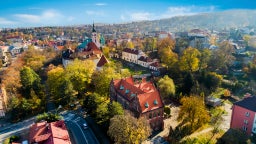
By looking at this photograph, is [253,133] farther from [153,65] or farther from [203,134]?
[153,65]

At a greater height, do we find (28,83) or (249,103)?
(249,103)

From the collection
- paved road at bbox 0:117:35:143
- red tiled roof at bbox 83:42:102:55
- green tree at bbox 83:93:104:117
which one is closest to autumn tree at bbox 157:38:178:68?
red tiled roof at bbox 83:42:102:55

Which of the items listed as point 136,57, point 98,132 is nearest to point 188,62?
point 136,57

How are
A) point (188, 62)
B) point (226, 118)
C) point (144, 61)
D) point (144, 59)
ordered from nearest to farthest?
1. point (226, 118)
2. point (188, 62)
3. point (144, 61)
4. point (144, 59)

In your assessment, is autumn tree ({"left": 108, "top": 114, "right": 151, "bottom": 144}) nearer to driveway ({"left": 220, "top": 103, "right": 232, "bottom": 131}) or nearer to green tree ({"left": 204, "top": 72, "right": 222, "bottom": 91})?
driveway ({"left": 220, "top": 103, "right": 232, "bottom": 131})

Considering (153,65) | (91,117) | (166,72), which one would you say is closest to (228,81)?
(166,72)

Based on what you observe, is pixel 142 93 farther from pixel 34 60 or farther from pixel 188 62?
pixel 34 60

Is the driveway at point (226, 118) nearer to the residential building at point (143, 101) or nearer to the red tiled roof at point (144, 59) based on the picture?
the residential building at point (143, 101)

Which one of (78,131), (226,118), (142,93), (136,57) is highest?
(136,57)
